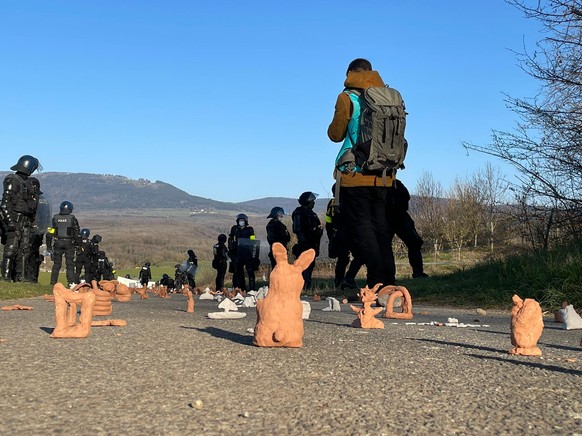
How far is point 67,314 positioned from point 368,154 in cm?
333

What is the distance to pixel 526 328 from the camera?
483cm

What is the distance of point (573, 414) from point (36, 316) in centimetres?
550

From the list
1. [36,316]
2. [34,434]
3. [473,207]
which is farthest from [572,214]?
[473,207]

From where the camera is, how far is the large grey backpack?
7.50 metres

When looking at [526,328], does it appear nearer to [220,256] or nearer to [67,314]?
[67,314]

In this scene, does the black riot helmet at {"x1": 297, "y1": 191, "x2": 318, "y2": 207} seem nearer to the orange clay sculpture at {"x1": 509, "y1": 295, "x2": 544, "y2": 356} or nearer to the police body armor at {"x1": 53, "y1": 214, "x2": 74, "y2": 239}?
the police body armor at {"x1": 53, "y1": 214, "x2": 74, "y2": 239}

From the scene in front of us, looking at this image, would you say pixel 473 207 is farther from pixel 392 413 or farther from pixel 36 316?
pixel 392 413

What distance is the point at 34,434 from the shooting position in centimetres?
275

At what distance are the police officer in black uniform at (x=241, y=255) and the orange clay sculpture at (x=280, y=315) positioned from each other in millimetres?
13298

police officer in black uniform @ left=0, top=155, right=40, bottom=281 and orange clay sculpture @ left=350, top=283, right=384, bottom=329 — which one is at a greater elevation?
police officer in black uniform @ left=0, top=155, right=40, bottom=281

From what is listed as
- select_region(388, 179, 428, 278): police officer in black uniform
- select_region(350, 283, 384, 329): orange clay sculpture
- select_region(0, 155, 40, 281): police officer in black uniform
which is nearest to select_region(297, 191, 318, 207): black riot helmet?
select_region(388, 179, 428, 278): police officer in black uniform

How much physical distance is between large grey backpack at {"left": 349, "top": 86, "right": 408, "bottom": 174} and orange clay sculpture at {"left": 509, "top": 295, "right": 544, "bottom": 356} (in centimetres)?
296

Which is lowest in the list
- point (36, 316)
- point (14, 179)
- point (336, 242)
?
point (36, 316)

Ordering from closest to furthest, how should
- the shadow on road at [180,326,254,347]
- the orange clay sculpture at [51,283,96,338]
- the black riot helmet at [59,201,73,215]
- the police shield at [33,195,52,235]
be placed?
1. the shadow on road at [180,326,254,347]
2. the orange clay sculpture at [51,283,96,338]
3. the black riot helmet at [59,201,73,215]
4. the police shield at [33,195,52,235]
